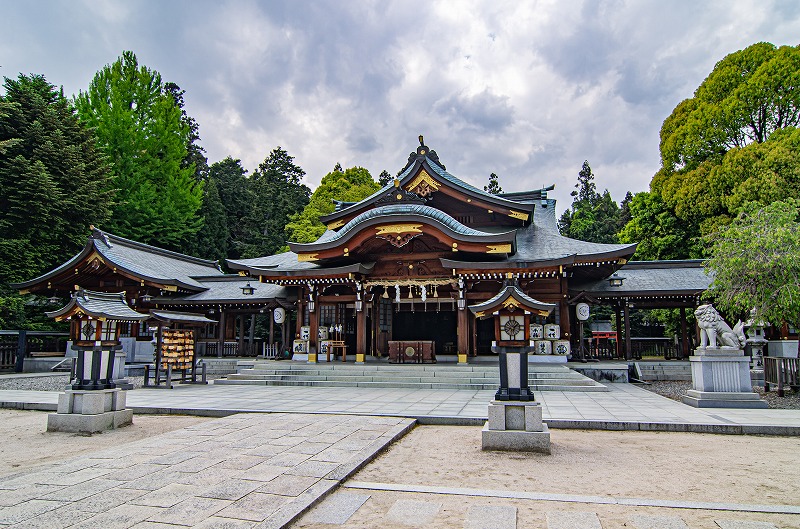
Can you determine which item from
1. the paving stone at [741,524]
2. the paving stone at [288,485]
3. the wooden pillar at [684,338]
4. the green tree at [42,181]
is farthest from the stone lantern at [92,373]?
the wooden pillar at [684,338]

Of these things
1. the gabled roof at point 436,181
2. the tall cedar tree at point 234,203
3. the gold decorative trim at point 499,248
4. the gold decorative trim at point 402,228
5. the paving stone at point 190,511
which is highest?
the tall cedar tree at point 234,203

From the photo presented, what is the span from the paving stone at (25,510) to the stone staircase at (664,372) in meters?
18.1

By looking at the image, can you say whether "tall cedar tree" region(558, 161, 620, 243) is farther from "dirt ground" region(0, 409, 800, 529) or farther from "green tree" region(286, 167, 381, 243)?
"dirt ground" region(0, 409, 800, 529)

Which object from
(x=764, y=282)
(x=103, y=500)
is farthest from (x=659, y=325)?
(x=103, y=500)

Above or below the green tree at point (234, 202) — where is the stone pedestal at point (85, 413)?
below

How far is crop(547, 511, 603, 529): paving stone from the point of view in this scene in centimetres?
415

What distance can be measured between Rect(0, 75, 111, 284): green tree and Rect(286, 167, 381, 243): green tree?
14449 mm

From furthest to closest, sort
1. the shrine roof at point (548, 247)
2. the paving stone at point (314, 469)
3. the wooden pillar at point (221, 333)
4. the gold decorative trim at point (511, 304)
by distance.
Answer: the wooden pillar at point (221, 333) → the shrine roof at point (548, 247) → the gold decorative trim at point (511, 304) → the paving stone at point (314, 469)

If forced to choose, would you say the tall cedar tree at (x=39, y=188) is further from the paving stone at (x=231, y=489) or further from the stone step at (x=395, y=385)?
the paving stone at (x=231, y=489)

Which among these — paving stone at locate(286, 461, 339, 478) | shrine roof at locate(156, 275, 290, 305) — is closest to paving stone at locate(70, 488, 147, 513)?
paving stone at locate(286, 461, 339, 478)

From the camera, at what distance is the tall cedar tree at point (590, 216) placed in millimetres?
42719

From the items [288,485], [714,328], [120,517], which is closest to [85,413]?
[120,517]

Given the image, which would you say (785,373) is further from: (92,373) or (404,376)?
(92,373)

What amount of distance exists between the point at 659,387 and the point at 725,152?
15292 millimetres
